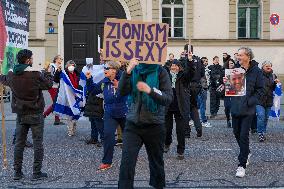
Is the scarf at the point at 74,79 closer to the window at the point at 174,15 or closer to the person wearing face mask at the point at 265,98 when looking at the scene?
the person wearing face mask at the point at 265,98

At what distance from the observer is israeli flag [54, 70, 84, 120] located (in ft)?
42.0

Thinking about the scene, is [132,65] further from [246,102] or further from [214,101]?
[214,101]

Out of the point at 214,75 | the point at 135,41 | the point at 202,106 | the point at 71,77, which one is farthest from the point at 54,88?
the point at 135,41

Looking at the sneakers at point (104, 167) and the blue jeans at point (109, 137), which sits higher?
the blue jeans at point (109, 137)

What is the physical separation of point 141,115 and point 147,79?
41 centimetres

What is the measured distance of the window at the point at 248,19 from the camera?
26234mm

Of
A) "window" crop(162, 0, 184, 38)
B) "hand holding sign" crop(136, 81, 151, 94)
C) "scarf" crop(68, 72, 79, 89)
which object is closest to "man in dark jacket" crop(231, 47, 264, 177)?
"hand holding sign" crop(136, 81, 151, 94)

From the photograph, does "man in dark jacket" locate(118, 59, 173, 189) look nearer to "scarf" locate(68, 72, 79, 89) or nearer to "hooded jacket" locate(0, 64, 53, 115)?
"hooded jacket" locate(0, 64, 53, 115)

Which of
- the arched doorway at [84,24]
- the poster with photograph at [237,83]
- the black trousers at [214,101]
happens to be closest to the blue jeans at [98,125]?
the poster with photograph at [237,83]

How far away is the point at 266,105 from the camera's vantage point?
40.4ft

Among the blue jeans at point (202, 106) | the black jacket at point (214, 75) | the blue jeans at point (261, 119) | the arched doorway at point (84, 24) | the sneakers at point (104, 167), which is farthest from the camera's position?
the arched doorway at point (84, 24)

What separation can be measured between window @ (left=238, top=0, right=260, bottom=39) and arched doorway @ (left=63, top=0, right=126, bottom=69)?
17.8 ft

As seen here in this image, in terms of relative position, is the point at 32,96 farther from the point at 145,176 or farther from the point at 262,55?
the point at 262,55

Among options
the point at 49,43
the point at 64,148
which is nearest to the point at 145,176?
the point at 64,148
